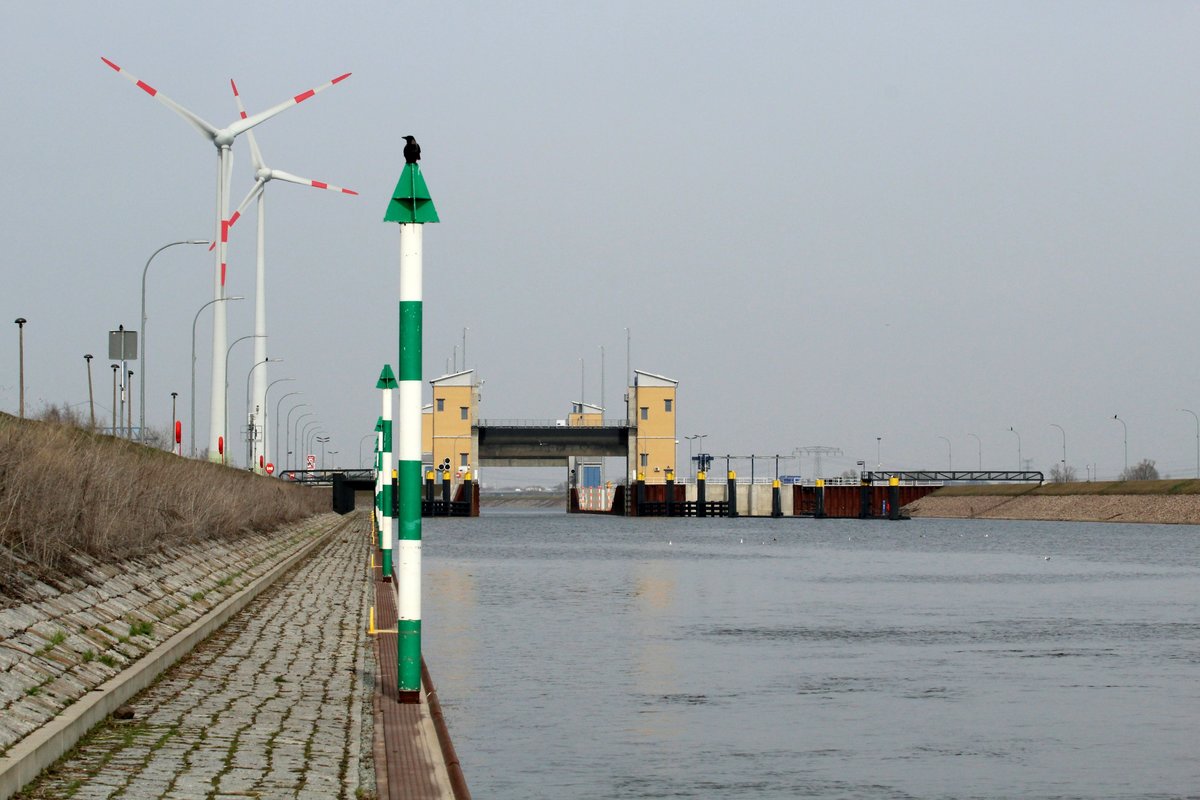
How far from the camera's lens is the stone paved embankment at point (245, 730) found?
10156 mm

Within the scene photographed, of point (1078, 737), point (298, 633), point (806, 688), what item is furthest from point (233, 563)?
point (1078, 737)

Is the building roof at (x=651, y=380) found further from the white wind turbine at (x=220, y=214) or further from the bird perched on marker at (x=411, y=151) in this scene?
the bird perched on marker at (x=411, y=151)

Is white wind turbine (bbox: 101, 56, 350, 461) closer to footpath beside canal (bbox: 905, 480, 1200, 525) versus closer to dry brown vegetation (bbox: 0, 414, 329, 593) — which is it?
dry brown vegetation (bbox: 0, 414, 329, 593)

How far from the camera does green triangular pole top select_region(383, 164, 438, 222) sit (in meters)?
14.5

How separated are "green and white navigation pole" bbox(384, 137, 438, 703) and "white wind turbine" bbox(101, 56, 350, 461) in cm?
4456

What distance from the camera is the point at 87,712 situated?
39.2 ft

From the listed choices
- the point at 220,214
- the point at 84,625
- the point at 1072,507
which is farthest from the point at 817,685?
the point at 1072,507

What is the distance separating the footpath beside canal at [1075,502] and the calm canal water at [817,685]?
245 feet

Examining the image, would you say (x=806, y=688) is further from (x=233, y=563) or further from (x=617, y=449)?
(x=617, y=449)

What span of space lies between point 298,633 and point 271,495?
37.7 m

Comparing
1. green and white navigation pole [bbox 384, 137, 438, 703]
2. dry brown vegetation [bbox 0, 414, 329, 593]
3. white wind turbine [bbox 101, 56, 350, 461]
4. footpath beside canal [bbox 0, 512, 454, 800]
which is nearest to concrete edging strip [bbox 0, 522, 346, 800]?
footpath beside canal [bbox 0, 512, 454, 800]

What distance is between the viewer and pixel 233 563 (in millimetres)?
31594

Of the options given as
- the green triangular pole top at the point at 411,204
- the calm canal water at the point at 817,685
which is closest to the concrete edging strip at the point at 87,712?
the calm canal water at the point at 817,685

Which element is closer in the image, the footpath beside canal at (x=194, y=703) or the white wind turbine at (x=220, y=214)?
the footpath beside canal at (x=194, y=703)
